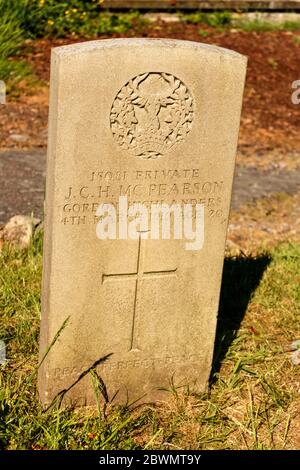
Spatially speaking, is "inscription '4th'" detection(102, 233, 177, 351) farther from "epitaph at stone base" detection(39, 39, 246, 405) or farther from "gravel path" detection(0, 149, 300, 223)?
"gravel path" detection(0, 149, 300, 223)

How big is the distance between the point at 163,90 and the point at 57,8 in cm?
617

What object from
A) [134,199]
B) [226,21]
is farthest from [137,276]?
[226,21]

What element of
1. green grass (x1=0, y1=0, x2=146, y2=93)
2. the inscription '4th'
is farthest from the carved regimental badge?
green grass (x1=0, y1=0, x2=146, y2=93)

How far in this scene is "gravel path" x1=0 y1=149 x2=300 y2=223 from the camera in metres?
5.50

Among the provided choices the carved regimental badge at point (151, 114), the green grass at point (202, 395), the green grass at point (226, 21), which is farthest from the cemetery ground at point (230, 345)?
the green grass at point (226, 21)

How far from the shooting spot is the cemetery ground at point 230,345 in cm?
330

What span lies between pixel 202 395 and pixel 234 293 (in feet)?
3.23

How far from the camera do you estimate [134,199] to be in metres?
3.16

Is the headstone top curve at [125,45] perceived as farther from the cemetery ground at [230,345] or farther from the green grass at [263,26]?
the green grass at [263,26]

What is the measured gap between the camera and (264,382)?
12.2 feet

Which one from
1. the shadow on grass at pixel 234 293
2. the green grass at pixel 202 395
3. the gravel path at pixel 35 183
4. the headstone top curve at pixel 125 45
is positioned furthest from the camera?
the gravel path at pixel 35 183

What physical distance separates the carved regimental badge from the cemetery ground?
105cm

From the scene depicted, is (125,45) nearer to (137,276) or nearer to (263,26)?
(137,276)
